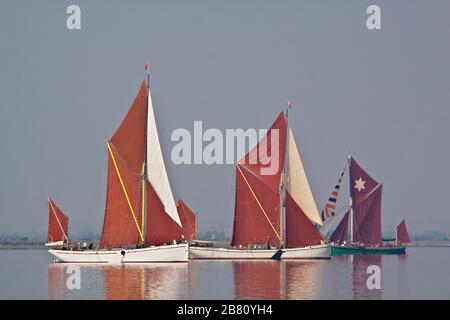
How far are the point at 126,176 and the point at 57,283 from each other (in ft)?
59.2

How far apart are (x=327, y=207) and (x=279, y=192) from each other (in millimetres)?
21913

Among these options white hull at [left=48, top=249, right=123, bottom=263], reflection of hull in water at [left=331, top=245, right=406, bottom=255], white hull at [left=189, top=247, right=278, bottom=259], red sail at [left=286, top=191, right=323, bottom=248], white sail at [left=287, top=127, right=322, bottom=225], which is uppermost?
white sail at [left=287, top=127, right=322, bottom=225]

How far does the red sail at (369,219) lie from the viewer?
123 meters

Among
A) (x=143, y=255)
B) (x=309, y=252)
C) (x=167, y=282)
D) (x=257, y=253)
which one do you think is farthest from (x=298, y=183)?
(x=167, y=282)

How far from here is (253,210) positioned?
314 ft

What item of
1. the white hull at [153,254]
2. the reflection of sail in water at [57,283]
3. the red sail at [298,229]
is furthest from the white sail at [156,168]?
the red sail at [298,229]

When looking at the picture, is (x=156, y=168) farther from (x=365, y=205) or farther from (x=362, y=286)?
(x=365, y=205)

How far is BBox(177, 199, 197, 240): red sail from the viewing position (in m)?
116

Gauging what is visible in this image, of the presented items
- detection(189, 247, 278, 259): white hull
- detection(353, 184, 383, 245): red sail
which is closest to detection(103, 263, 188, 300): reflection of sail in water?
detection(189, 247, 278, 259): white hull

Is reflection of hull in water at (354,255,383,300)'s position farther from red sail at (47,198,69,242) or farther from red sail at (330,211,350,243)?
red sail at (47,198,69,242)

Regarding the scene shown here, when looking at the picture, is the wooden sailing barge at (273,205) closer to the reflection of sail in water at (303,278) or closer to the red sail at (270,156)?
the red sail at (270,156)

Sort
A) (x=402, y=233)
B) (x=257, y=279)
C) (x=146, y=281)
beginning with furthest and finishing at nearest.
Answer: (x=402, y=233)
(x=257, y=279)
(x=146, y=281)

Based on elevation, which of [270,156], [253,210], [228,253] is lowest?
[228,253]
